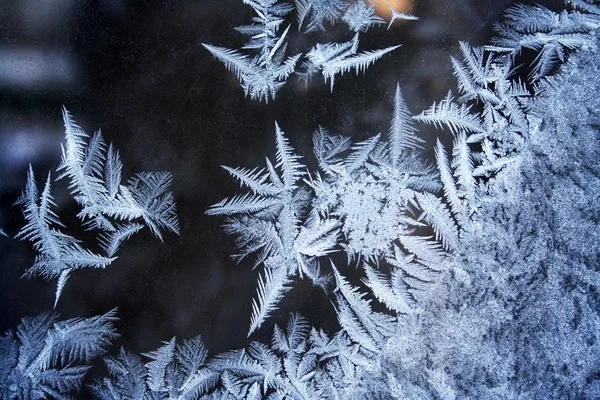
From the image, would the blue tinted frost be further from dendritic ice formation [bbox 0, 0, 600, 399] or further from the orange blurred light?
the orange blurred light

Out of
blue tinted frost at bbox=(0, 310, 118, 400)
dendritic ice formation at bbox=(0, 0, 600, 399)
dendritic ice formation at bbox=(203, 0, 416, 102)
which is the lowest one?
blue tinted frost at bbox=(0, 310, 118, 400)

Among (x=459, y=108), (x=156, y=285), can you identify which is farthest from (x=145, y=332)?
(x=459, y=108)

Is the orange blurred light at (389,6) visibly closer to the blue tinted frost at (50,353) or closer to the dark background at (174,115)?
the dark background at (174,115)

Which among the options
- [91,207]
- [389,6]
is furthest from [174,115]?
[389,6]

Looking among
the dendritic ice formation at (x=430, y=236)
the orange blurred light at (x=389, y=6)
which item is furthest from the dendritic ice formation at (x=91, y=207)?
the orange blurred light at (x=389, y=6)

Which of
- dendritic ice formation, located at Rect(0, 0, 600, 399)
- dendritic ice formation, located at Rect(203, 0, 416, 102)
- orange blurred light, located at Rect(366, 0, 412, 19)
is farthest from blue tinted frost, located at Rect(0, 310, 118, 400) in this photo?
orange blurred light, located at Rect(366, 0, 412, 19)

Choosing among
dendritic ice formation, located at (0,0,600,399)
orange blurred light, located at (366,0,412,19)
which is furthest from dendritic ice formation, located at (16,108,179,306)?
orange blurred light, located at (366,0,412,19)

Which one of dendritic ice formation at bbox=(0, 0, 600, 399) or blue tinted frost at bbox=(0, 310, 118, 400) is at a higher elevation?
dendritic ice formation at bbox=(0, 0, 600, 399)

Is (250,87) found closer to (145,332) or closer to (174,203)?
(174,203)
